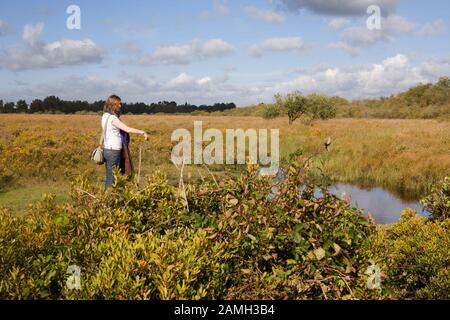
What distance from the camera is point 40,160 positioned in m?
18.9

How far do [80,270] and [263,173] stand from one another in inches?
56.6

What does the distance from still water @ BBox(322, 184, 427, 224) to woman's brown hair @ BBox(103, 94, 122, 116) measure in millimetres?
8158

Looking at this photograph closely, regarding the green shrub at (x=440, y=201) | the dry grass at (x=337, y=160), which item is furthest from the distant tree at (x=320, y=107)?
the green shrub at (x=440, y=201)

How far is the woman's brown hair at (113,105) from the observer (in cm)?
738

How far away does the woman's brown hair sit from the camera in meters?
7.38

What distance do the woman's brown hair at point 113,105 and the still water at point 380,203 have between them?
26.8 ft

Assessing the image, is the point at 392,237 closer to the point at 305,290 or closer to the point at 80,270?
the point at 305,290

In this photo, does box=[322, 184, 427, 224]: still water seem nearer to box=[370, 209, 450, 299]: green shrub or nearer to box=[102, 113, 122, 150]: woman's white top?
box=[102, 113, 122, 150]: woman's white top

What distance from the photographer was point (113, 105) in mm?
7391

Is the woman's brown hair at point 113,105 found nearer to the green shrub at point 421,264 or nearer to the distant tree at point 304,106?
the green shrub at point 421,264

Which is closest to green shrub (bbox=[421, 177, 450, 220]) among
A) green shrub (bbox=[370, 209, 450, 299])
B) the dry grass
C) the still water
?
green shrub (bbox=[370, 209, 450, 299])

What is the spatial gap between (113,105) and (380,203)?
38.1ft

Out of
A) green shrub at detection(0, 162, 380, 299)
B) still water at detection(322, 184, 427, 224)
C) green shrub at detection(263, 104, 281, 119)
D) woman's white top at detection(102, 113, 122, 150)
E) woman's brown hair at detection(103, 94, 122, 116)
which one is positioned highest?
green shrub at detection(263, 104, 281, 119)

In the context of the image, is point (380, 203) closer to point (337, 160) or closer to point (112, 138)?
point (337, 160)
